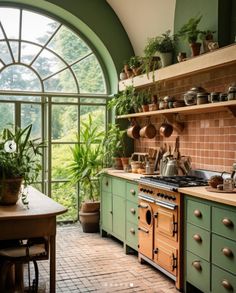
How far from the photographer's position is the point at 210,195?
3178 mm

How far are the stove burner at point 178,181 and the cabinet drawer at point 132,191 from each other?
28 centimetres

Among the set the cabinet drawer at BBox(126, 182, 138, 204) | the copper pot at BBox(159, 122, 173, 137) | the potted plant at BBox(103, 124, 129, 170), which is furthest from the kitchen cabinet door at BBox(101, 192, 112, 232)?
the copper pot at BBox(159, 122, 173, 137)

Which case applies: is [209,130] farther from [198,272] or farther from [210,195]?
[198,272]

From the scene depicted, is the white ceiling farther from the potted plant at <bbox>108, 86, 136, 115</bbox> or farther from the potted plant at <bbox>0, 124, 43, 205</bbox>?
the potted plant at <bbox>0, 124, 43, 205</bbox>

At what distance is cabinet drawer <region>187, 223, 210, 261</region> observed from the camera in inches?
128

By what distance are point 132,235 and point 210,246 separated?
1.49 metres

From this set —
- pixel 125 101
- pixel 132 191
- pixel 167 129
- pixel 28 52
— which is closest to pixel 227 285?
pixel 132 191

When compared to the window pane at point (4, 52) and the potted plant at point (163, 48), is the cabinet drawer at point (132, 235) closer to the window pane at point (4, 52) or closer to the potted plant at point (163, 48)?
the potted plant at point (163, 48)

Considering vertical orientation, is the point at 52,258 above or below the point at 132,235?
above

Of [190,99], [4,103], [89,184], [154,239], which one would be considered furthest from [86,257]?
[4,103]

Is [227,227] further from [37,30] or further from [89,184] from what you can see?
[37,30]

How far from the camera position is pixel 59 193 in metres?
5.98

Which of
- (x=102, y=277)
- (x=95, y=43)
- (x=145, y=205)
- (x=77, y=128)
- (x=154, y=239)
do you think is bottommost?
(x=102, y=277)

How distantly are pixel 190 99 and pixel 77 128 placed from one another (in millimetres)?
2336
